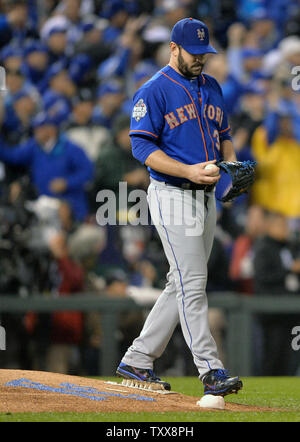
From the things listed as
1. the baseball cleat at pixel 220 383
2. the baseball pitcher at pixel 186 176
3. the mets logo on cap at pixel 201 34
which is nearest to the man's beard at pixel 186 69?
the baseball pitcher at pixel 186 176

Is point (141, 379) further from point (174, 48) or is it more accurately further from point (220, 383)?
point (174, 48)

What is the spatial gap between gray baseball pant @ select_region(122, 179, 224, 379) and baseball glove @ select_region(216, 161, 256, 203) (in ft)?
0.41

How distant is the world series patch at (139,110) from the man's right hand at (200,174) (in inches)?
15.7

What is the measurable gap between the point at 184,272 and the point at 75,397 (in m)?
0.85

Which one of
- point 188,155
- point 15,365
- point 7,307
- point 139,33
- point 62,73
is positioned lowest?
point 15,365

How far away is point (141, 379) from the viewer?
4.87 meters

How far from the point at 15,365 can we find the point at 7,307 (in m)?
0.54

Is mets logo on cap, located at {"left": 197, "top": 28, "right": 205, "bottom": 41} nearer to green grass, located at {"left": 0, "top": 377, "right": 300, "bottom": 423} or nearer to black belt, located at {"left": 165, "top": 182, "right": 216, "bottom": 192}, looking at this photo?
black belt, located at {"left": 165, "top": 182, "right": 216, "bottom": 192}

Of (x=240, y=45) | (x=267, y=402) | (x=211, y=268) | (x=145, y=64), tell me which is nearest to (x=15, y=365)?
(x=211, y=268)

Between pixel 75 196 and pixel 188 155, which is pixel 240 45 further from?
pixel 188 155

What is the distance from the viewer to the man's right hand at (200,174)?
4.36m

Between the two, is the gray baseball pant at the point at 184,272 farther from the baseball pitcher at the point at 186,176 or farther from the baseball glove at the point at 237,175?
the baseball glove at the point at 237,175

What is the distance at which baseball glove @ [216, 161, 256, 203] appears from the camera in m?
4.57
